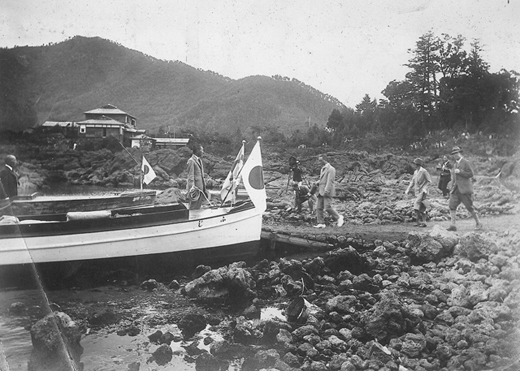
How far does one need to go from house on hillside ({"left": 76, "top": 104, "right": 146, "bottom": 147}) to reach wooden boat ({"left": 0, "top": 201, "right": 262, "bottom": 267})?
62.1 ft

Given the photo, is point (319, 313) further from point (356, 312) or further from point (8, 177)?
point (8, 177)

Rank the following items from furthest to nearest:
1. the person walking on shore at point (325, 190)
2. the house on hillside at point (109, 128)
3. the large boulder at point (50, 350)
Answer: the house on hillside at point (109, 128)
the person walking on shore at point (325, 190)
the large boulder at point (50, 350)

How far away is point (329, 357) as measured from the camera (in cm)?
468

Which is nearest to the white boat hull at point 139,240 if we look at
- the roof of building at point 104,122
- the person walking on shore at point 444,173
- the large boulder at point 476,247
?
the large boulder at point 476,247

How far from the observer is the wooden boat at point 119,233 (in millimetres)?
6551

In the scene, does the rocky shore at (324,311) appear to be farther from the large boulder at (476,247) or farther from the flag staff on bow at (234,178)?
the flag staff on bow at (234,178)

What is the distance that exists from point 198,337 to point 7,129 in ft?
15.4

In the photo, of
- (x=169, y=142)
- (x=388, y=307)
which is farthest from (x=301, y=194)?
(x=169, y=142)

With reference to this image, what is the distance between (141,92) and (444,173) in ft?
41.1

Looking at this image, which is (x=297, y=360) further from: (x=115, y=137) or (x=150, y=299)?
(x=115, y=137)

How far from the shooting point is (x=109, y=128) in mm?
30422

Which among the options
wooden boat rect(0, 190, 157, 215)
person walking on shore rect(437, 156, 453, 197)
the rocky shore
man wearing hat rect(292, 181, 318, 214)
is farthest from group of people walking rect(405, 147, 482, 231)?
wooden boat rect(0, 190, 157, 215)

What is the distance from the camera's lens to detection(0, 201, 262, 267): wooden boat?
6551 mm

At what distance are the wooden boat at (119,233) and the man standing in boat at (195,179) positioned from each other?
1441mm
